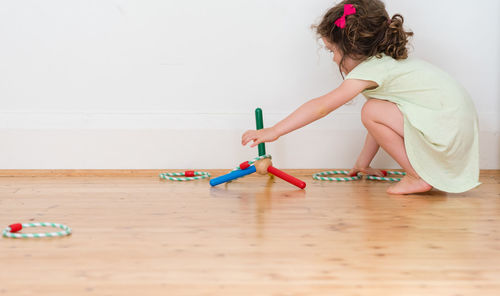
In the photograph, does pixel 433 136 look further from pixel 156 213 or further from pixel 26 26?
pixel 26 26

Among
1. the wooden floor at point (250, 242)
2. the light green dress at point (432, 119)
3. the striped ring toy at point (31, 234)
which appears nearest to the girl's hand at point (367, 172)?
the wooden floor at point (250, 242)

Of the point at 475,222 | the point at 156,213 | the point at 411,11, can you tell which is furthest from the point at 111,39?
the point at 475,222

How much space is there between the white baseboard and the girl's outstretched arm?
415 mm

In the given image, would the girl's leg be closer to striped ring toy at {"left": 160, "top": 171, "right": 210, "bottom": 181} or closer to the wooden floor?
the wooden floor

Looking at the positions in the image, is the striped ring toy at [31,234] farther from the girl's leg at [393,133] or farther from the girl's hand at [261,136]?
the girl's leg at [393,133]

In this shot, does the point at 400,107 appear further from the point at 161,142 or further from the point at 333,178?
the point at 161,142

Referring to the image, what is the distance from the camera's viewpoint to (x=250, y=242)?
113 cm

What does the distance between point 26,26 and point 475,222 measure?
155cm

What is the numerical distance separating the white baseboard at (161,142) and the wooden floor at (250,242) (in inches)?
10.8

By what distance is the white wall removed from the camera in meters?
2.01

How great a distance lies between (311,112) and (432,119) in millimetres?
342

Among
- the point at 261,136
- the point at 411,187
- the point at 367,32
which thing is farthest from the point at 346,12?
the point at 411,187

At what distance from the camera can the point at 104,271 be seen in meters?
0.95

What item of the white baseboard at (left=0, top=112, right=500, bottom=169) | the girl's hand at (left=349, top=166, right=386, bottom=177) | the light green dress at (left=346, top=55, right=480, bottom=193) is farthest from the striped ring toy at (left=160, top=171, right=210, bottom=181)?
the light green dress at (left=346, top=55, right=480, bottom=193)
